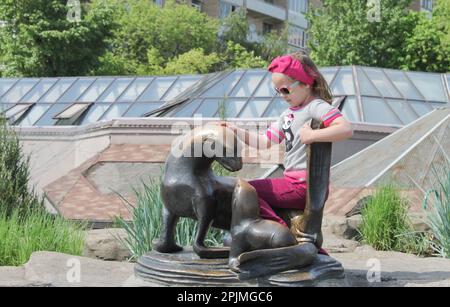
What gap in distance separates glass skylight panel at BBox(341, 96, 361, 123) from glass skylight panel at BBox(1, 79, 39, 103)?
28.7ft

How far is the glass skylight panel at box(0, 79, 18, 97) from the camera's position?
19.8 m

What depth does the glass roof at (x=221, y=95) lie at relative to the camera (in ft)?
48.9

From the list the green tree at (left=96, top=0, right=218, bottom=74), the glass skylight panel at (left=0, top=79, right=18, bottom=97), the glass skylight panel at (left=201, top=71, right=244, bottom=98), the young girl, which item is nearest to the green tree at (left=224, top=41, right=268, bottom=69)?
the green tree at (left=96, top=0, right=218, bottom=74)

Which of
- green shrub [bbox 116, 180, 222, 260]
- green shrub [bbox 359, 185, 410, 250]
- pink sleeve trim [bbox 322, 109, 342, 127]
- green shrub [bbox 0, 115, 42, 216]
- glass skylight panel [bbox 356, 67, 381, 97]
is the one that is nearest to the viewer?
pink sleeve trim [bbox 322, 109, 342, 127]

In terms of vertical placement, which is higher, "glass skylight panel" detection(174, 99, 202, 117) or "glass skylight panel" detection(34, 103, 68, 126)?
"glass skylight panel" detection(174, 99, 202, 117)

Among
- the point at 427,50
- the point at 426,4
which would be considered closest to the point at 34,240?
the point at 427,50

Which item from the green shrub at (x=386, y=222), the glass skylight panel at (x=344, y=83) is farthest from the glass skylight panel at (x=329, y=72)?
the green shrub at (x=386, y=222)

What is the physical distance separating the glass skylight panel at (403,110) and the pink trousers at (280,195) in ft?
34.8

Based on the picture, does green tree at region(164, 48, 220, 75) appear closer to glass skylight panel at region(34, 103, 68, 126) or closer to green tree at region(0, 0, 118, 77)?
green tree at region(0, 0, 118, 77)

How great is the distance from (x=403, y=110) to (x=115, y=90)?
7.05 metres

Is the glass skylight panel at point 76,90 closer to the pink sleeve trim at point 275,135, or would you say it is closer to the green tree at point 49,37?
the green tree at point 49,37

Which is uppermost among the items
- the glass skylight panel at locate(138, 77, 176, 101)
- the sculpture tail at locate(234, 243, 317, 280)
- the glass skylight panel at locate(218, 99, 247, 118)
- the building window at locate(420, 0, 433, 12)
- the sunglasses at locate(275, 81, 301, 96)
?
the building window at locate(420, 0, 433, 12)

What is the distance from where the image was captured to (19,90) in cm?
1944

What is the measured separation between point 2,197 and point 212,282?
553 centimetres
